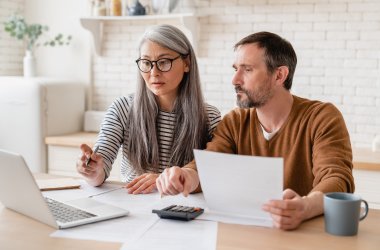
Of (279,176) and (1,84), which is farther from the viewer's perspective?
(1,84)

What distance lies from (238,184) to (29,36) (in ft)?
9.99

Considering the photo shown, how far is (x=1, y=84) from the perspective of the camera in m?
3.69

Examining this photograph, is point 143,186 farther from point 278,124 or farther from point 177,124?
point 278,124

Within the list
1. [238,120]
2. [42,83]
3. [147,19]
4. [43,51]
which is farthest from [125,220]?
→ [43,51]

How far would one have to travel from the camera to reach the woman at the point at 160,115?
82.2 inches

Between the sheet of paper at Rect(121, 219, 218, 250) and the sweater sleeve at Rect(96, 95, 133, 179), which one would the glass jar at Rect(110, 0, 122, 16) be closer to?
the sweater sleeve at Rect(96, 95, 133, 179)

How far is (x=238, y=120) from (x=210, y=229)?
0.74 meters

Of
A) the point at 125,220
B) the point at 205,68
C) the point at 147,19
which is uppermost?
the point at 147,19

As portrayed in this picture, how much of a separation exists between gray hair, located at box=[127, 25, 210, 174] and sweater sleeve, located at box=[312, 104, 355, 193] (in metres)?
0.54

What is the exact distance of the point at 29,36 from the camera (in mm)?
3980

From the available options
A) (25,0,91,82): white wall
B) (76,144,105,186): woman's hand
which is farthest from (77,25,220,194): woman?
(25,0,91,82): white wall

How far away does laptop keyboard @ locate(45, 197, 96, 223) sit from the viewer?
1448 millimetres

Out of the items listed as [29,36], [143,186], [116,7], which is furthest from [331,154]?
[29,36]

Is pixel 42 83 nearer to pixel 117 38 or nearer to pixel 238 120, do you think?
pixel 117 38
